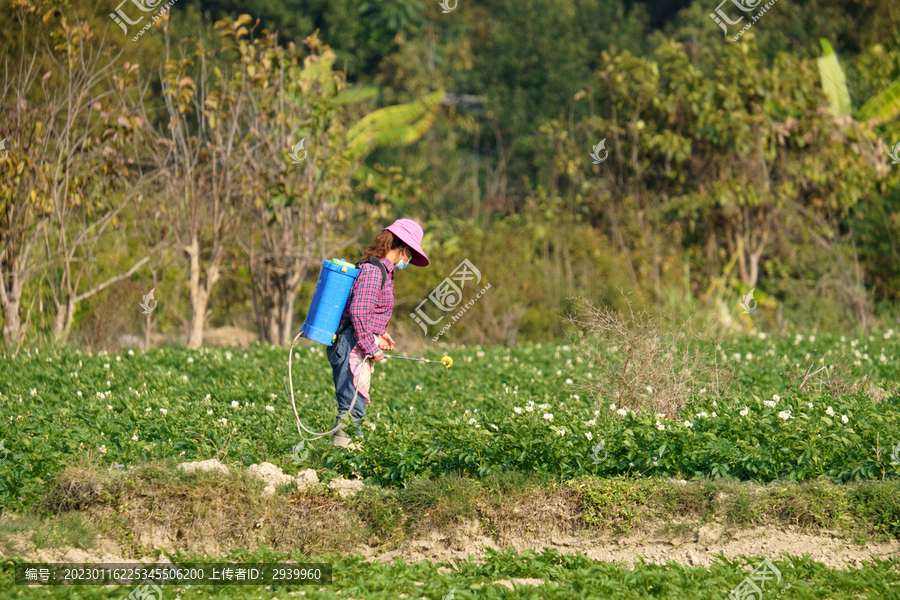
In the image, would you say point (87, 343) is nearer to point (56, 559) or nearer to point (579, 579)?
point (56, 559)

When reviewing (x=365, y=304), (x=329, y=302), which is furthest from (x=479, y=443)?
(x=329, y=302)

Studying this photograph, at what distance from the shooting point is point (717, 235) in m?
16.2

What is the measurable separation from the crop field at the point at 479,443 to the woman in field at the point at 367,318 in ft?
1.14

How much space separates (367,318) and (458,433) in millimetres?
1087

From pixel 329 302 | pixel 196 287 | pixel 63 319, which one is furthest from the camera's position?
pixel 196 287

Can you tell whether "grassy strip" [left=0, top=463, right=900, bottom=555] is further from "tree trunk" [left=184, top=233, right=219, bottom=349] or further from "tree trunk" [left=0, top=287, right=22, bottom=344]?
"tree trunk" [left=184, top=233, right=219, bottom=349]

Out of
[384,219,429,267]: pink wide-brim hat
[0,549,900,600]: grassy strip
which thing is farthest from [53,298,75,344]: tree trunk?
[0,549,900,600]: grassy strip

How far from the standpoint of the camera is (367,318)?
6.14 m

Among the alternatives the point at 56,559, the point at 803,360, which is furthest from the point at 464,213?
the point at 56,559

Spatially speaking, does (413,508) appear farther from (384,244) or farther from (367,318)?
(384,244)

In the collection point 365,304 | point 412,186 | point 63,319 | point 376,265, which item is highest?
point 412,186

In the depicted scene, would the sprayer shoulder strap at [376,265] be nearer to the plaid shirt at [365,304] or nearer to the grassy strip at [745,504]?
the plaid shirt at [365,304]

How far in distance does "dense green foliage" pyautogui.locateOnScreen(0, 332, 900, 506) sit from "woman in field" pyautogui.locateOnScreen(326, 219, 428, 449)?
11.8 inches

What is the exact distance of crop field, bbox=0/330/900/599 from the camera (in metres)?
4.64
